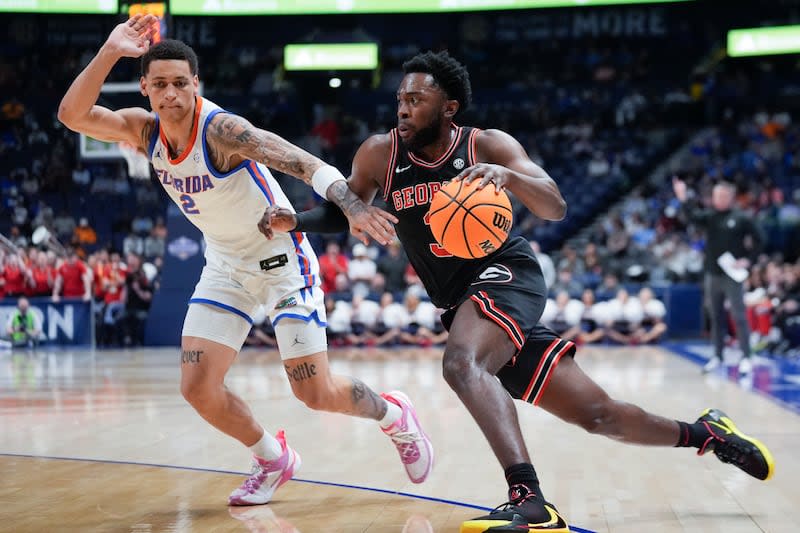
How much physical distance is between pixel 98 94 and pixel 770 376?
27.4 feet

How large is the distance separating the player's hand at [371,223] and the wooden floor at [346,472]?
121 cm

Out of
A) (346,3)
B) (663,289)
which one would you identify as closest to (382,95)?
(346,3)

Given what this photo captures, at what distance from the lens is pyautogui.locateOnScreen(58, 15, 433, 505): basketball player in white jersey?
429 cm

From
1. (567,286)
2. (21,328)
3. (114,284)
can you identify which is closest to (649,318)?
(567,286)

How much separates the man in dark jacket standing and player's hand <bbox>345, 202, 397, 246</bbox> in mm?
7221

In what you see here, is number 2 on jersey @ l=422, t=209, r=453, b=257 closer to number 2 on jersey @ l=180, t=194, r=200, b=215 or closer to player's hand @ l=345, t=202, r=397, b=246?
player's hand @ l=345, t=202, r=397, b=246

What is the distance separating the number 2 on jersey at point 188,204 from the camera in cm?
442

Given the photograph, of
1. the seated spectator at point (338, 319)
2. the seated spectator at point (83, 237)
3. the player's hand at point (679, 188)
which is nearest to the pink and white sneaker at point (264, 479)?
the player's hand at point (679, 188)

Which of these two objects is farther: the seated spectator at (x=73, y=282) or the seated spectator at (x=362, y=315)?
the seated spectator at (x=73, y=282)

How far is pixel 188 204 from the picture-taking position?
4.45m

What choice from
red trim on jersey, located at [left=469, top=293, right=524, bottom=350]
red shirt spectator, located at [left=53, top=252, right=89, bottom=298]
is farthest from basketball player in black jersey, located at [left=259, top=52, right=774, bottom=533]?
red shirt spectator, located at [left=53, top=252, right=89, bottom=298]

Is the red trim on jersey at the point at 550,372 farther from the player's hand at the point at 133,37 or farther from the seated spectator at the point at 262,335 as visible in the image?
the seated spectator at the point at 262,335

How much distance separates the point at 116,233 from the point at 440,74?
15.6 meters

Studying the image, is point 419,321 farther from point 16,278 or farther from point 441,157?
point 441,157
